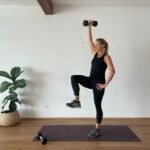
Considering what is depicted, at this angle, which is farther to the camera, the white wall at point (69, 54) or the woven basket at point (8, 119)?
the white wall at point (69, 54)

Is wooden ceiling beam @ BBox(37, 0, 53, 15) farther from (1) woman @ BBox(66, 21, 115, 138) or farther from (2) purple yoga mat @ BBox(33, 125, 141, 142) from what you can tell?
(2) purple yoga mat @ BBox(33, 125, 141, 142)

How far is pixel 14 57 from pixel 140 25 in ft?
8.67

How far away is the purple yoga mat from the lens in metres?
3.02

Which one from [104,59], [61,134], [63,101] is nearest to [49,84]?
[63,101]

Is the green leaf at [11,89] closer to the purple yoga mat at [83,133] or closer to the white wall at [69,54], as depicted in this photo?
the white wall at [69,54]

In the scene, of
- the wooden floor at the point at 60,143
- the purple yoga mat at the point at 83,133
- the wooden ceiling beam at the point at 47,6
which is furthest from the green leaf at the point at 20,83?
the wooden ceiling beam at the point at 47,6

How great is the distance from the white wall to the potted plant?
0.95 feet

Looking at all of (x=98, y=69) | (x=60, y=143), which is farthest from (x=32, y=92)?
(x=98, y=69)

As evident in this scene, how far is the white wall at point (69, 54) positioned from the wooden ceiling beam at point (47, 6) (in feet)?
0.57

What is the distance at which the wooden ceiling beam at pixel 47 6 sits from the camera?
11.3 feet

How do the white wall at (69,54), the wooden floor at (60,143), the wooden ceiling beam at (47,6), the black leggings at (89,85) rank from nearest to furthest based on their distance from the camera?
the wooden floor at (60,143) → the black leggings at (89,85) → the wooden ceiling beam at (47,6) → the white wall at (69,54)

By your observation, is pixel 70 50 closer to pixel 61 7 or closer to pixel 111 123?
pixel 61 7

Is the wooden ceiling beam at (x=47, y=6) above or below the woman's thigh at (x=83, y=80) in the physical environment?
above

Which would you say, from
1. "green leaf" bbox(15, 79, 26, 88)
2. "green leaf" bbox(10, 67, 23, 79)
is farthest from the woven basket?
"green leaf" bbox(10, 67, 23, 79)
